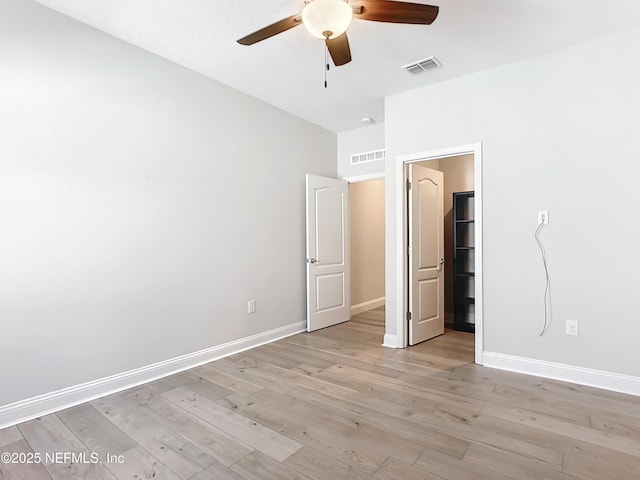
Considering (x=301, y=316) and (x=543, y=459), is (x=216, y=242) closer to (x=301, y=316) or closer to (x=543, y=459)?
(x=301, y=316)

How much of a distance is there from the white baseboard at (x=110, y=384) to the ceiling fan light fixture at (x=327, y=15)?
2.96m

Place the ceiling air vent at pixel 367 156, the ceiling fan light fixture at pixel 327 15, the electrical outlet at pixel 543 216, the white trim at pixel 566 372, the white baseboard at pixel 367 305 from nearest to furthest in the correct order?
the ceiling fan light fixture at pixel 327 15
the white trim at pixel 566 372
the electrical outlet at pixel 543 216
the ceiling air vent at pixel 367 156
the white baseboard at pixel 367 305

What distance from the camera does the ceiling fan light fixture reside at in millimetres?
1785

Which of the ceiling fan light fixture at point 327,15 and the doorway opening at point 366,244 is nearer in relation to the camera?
the ceiling fan light fixture at point 327,15

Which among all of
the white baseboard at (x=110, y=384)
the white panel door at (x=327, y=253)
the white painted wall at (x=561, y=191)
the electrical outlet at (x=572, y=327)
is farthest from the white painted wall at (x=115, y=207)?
the electrical outlet at (x=572, y=327)

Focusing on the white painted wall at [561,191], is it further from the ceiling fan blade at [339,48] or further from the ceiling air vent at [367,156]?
the ceiling fan blade at [339,48]

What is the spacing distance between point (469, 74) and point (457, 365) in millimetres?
2827

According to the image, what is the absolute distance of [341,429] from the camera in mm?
2217

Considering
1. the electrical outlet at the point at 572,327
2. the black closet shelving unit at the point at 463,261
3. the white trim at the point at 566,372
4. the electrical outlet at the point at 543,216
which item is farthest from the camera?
the black closet shelving unit at the point at 463,261

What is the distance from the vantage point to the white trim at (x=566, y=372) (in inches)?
106

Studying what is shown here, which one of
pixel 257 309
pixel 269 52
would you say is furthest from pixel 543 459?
pixel 269 52

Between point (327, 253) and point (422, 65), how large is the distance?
2565 mm

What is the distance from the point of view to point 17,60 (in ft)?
7.70

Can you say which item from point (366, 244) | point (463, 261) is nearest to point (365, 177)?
point (366, 244)
